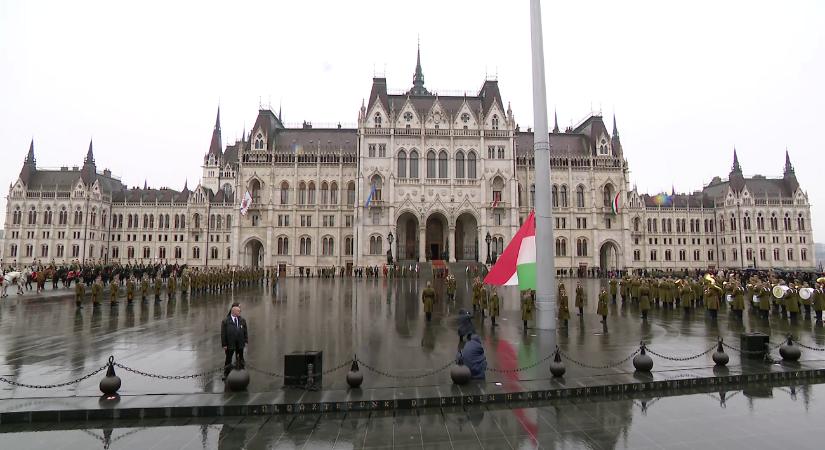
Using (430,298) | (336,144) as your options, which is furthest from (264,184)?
(430,298)

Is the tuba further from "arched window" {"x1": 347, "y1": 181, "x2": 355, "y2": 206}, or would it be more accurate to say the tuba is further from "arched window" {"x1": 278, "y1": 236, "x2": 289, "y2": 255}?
"arched window" {"x1": 278, "y1": 236, "x2": 289, "y2": 255}

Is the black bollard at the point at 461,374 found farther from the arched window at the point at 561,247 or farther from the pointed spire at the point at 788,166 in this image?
the pointed spire at the point at 788,166

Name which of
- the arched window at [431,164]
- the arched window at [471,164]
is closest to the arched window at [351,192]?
the arched window at [431,164]

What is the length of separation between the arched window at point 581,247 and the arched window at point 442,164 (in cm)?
2189

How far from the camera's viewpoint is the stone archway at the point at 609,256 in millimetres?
63597

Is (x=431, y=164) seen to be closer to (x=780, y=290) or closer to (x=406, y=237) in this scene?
(x=406, y=237)

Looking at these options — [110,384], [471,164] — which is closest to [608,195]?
[471,164]

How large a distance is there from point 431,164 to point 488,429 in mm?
50561

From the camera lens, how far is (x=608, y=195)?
6412cm

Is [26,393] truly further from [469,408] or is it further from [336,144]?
[336,144]

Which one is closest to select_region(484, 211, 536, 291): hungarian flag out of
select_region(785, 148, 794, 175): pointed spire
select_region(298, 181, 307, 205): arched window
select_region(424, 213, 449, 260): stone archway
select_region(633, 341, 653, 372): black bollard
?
select_region(633, 341, 653, 372): black bollard

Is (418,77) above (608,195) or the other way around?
above

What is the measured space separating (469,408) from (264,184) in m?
56.2

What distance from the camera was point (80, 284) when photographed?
21.9 metres
